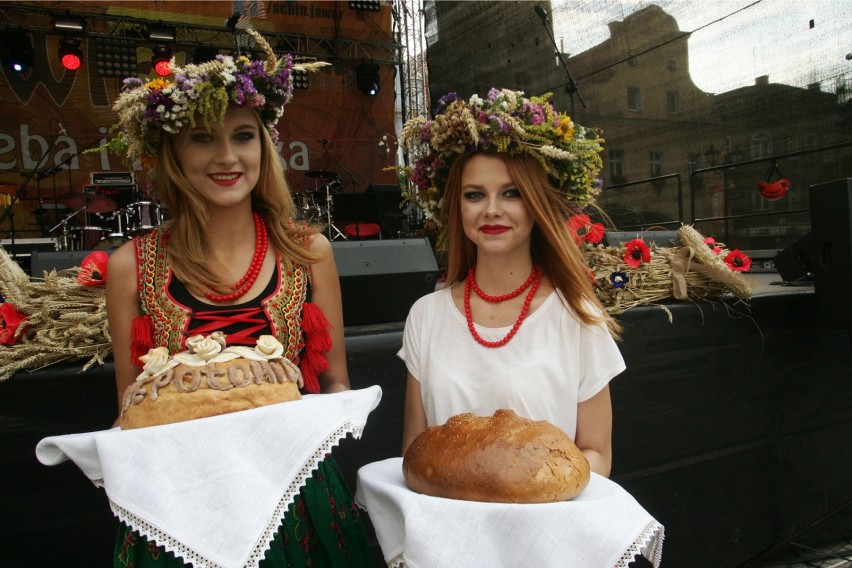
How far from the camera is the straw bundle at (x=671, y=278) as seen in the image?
3061mm

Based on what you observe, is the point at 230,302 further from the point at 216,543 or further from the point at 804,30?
the point at 804,30

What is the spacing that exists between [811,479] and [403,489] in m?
3.14

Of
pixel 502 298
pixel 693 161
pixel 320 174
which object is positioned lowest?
pixel 502 298

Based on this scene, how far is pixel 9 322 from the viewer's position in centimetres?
231

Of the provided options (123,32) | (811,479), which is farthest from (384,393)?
(123,32)

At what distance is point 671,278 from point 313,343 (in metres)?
2.09

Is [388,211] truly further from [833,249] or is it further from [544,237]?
[544,237]

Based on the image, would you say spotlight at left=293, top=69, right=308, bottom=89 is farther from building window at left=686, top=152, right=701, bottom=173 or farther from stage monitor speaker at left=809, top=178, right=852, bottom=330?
stage monitor speaker at left=809, top=178, right=852, bottom=330

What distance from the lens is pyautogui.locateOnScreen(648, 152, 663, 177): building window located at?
758 centimetres

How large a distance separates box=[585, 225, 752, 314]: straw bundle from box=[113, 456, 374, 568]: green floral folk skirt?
5.84ft

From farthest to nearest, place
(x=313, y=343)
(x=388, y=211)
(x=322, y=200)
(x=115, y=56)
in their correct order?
(x=322, y=200) < (x=115, y=56) < (x=388, y=211) < (x=313, y=343)

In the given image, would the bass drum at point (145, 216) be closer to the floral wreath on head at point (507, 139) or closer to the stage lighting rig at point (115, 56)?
the stage lighting rig at point (115, 56)

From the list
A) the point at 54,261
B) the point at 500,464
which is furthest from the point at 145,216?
the point at 500,464

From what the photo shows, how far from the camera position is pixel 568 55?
8078 millimetres
